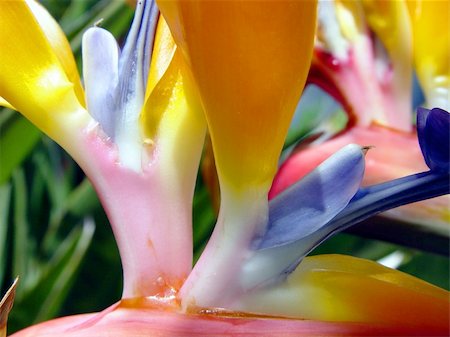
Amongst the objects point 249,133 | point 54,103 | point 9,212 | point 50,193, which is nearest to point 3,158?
point 9,212

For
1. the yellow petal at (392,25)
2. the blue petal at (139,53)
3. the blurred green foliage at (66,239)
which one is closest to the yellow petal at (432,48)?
the yellow petal at (392,25)

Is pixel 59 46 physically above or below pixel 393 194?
above

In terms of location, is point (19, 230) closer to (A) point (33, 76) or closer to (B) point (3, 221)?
(B) point (3, 221)

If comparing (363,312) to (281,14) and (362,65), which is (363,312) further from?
(362,65)

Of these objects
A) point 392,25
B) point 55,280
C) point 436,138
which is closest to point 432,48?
point 392,25

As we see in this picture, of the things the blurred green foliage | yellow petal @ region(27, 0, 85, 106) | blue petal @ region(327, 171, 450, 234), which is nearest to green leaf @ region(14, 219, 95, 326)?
the blurred green foliage

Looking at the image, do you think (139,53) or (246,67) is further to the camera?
(139,53)

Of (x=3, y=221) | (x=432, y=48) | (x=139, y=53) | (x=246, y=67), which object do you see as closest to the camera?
(x=246, y=67)
